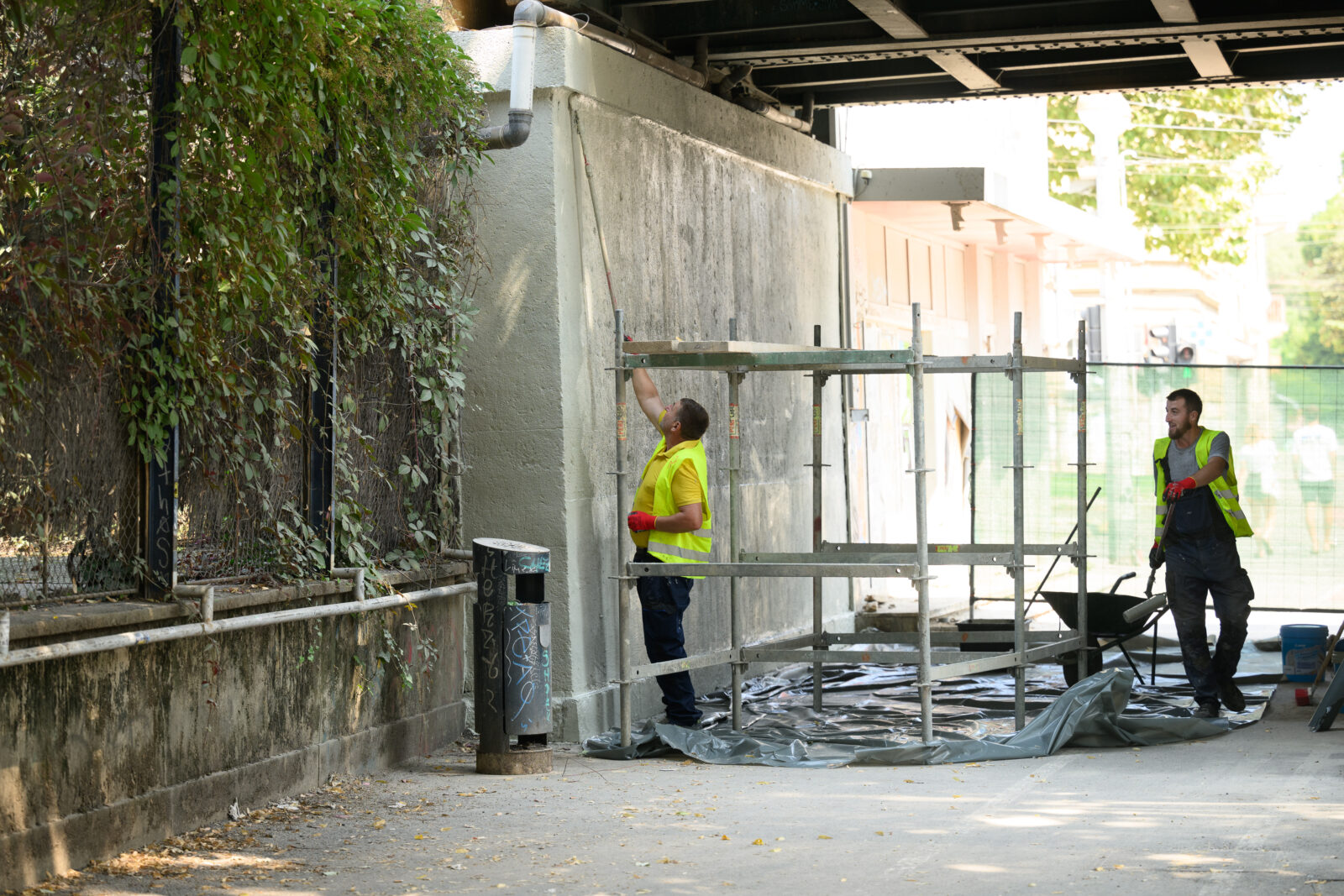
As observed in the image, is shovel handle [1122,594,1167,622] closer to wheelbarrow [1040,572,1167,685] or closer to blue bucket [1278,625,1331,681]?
wheelbarrow [1040,572,1167,685]

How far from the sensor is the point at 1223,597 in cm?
975

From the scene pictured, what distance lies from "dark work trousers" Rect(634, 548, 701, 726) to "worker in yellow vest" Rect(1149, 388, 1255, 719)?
10.2 feet

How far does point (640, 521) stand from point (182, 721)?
3.12 m

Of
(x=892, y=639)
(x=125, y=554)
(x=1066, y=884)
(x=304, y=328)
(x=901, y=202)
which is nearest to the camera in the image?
(x=1066, y=884)

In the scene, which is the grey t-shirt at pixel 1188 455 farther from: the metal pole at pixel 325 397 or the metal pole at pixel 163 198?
the metal pole at pixel 163 198

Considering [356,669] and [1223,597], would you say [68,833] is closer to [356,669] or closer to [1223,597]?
[356,669]

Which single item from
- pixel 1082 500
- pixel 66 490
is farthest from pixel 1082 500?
pixel 66 490

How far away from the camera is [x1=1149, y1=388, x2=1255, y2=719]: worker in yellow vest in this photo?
9.70 meters

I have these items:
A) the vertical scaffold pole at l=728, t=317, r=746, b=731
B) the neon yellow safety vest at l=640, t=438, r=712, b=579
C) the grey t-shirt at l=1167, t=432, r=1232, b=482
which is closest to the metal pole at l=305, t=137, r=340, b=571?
the neon yellow safety vest at l=640, t=438, r=712, b=579

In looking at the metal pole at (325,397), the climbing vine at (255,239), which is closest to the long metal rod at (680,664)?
the climbing vine at (255,239)

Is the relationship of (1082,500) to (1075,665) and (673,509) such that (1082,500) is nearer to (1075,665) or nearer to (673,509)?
(1075,665)

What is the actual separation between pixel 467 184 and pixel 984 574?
8.17 metres

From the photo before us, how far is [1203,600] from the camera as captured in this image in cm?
987

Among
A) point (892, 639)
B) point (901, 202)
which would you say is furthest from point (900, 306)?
point (892, 639)
